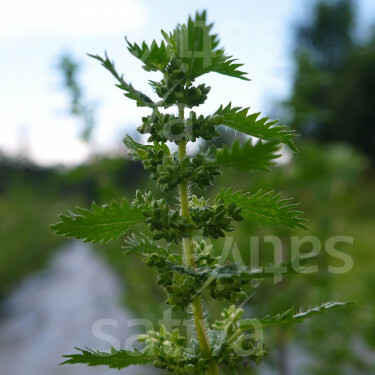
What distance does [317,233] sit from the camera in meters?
3.94

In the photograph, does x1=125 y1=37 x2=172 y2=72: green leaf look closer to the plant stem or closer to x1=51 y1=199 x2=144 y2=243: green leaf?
the plant stem

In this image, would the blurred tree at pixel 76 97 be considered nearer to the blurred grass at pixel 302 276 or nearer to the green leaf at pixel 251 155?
the blurred grass at pixel 302 276

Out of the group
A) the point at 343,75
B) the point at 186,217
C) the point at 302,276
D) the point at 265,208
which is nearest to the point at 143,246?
Answer: the point at 186,217

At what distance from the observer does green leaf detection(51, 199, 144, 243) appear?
606 millimetres

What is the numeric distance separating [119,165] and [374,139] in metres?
14.5

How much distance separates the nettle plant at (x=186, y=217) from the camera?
0.64 meters

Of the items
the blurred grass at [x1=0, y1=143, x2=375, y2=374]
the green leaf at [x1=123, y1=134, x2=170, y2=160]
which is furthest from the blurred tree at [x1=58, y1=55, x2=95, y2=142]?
the green leaf at [x1=123, y1=134, x2=170, y2=160]

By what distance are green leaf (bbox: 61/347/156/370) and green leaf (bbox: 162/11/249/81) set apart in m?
0.38

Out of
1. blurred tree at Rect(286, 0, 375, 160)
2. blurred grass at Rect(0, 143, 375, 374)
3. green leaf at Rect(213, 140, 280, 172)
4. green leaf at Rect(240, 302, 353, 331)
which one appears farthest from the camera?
blurred tree at Rect(286, 0, 375, 160)

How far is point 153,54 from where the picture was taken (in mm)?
690

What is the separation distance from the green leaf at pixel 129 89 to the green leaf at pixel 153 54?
6cm

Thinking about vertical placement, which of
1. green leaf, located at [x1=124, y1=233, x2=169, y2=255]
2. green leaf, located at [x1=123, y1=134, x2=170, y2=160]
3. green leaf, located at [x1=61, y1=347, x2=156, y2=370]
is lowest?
green leaf, located at [x1=61, y1=347, x2=156, y2=370]

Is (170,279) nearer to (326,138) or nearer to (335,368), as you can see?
(335,368)

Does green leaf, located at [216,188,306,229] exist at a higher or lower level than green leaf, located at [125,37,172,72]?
lower
